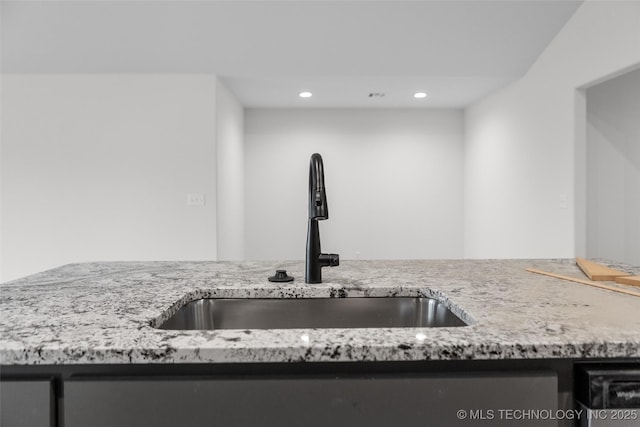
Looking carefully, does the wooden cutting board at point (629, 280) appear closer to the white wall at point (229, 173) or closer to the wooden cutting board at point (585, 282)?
the wooden cutting board at point (585, 282)

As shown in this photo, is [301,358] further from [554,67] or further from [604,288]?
[554,67]

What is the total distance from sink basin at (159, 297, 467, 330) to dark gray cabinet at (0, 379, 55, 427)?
15.9 inches

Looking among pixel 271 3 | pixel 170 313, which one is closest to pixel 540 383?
pixel 170 313

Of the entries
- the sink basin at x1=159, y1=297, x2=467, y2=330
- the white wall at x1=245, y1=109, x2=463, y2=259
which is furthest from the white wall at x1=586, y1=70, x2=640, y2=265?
the sink basin at x1=159, y1=297, x2=467, y2=330

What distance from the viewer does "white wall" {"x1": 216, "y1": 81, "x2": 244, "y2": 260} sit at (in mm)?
3979

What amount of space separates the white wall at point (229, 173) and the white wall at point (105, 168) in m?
0.16

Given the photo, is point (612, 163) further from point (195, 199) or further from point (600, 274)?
point (195, 199)

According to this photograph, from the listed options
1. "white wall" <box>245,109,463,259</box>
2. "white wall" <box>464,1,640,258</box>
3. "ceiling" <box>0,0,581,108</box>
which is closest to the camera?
"white wall" <box>464,1,640,258</box>

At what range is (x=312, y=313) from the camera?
102 centimetres

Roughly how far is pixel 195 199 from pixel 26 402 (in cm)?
335

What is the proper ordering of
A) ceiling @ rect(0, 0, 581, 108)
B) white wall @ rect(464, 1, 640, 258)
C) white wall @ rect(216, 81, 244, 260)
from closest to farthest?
white wall @ rect(464, 1, 640, 258) → ceiling @ rect(0, 0, 581, 108) → white wall @ rect(216, 81, 244, 260)

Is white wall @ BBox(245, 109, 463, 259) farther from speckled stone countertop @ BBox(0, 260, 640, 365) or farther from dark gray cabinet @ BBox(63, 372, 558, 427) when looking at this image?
dark gray cabinet @ BBox(63, 372, 558, 427)

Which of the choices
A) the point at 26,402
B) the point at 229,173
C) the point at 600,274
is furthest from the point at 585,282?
the point at 229,173

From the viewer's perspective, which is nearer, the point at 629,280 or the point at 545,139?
the point at 629,280
